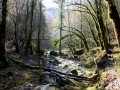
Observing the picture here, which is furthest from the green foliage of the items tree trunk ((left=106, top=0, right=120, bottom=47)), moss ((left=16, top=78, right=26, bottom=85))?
tree trunk ((left=106, top=0, right=120, bottom=47))

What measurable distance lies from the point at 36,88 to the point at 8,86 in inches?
64.5

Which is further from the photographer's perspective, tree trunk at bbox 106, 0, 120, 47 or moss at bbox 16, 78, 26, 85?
moss at bbox 16, 78, 26, 85

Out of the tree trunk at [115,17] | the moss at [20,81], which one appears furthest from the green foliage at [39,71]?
the tree trunk at [115,17]

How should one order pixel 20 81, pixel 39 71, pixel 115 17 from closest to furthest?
pixel 115 17 → pixel 20 81 → pixel 39 71

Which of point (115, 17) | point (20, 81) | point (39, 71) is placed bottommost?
point (20, 81)

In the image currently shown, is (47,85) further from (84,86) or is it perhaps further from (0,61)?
(0,61)

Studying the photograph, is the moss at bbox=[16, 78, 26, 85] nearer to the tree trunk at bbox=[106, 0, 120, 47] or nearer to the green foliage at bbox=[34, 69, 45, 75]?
the green foliage at bbox=[34, 69, 45, 75]

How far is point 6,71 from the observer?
1589cm

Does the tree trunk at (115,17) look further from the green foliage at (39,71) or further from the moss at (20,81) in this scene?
the green foliage at (39,71)

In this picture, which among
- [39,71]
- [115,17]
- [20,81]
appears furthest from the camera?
[39,71]

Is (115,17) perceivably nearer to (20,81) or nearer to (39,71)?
(20,81)

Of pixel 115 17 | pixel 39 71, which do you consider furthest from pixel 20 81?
pixel 115 17

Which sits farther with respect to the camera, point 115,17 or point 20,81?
point 20,81

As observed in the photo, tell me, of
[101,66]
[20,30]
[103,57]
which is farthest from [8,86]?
[20,30]
